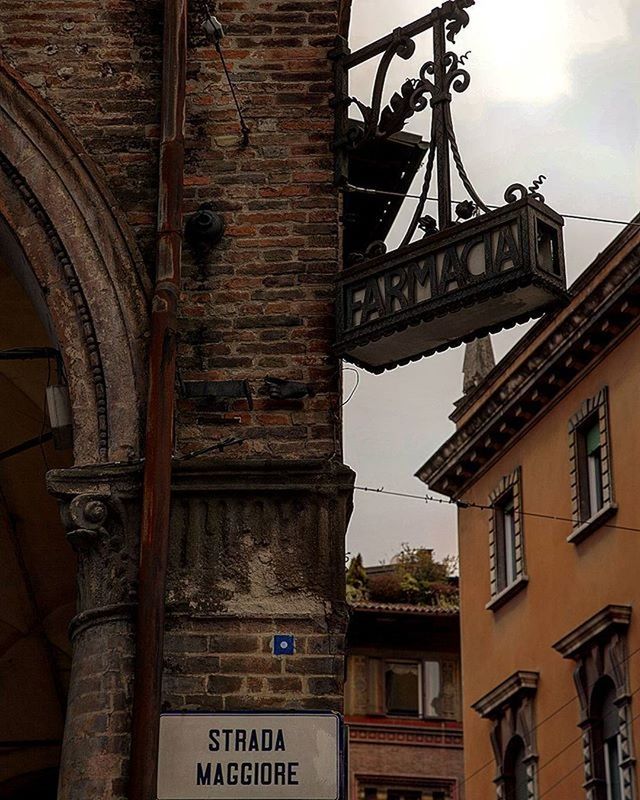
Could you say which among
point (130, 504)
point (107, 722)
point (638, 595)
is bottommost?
point (107, 722)

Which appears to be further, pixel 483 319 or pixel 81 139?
pixel 81 139

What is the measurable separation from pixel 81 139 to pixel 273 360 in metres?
1.58

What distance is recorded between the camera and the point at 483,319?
27.8ft

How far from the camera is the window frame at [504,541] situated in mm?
26656

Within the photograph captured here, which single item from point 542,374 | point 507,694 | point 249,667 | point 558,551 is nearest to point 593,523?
point 558,551

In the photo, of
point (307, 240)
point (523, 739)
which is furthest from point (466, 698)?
point (307, 240)

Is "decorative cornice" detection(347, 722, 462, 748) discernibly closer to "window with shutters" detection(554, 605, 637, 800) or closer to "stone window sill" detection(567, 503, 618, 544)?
"window with shutters" detection(554, 605, 637, 800)

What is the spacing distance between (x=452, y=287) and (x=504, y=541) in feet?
64.2

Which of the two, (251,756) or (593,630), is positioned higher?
(593,630)

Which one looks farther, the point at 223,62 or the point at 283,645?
the point at 223,62

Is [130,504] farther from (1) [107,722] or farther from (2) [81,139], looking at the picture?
(2) [81,139]

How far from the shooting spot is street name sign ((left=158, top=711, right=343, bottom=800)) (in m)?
7.64

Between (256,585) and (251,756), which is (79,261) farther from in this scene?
(251,756)

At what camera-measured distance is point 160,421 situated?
830cm
